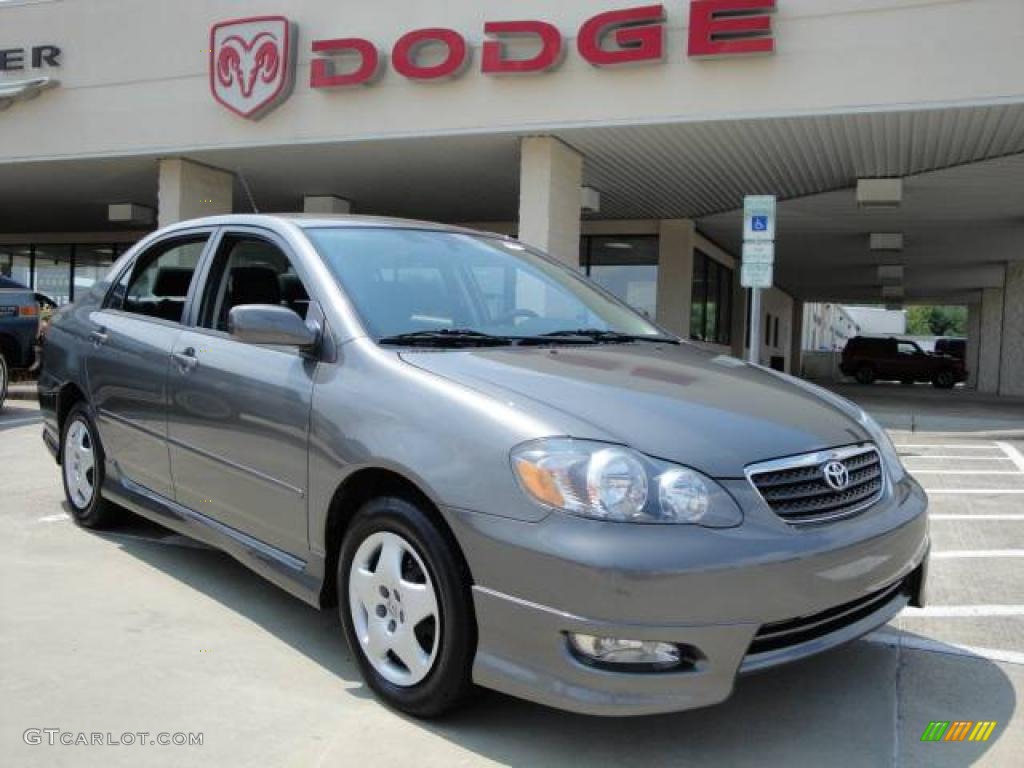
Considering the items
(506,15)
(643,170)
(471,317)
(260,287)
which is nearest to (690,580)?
(471,317)

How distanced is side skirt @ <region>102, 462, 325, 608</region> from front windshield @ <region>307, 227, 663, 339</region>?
2.99 feet

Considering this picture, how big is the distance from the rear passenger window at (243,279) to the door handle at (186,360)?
153 mm

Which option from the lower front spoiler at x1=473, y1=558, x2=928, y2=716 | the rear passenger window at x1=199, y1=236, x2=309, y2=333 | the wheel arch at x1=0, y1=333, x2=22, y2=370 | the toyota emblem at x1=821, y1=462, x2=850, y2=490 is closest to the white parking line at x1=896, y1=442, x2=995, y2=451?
the toyota emblem at x1=821, y1=462, x2=850, y2=490

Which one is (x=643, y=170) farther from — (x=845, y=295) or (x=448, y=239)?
(x=845, y=295)

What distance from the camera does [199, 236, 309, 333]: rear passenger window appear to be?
3961 millimetres

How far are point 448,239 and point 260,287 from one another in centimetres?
87

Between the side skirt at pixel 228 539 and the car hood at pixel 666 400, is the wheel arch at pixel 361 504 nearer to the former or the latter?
the side skirt at pixel 228 539

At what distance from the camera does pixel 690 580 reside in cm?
248

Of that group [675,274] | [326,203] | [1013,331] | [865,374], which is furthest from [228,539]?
[865,374]

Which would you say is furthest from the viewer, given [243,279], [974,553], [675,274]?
[675,274]

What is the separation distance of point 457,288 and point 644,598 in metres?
1.79

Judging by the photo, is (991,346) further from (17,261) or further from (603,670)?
(603,670)

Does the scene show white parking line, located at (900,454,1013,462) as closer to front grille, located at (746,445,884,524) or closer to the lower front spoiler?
front grille, located at (746,445,884,524)
